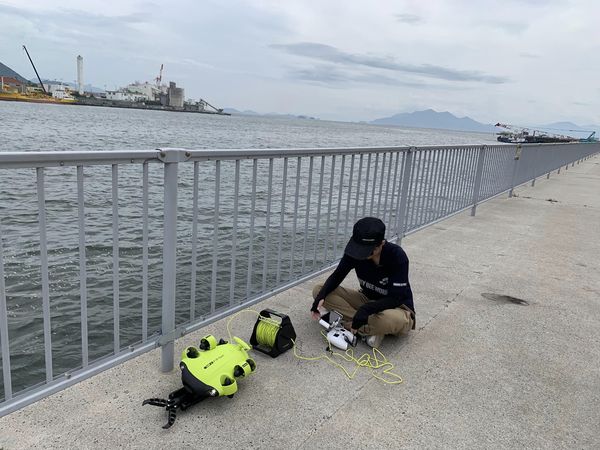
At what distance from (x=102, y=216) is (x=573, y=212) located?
9702 millimetres

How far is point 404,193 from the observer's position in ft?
18.5

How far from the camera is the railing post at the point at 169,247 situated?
2549 mm

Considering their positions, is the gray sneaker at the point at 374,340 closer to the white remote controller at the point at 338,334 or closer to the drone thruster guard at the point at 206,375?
the white remote controller at the point at 338,334

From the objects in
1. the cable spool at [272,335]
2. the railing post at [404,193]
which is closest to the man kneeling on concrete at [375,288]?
the cable spool at [272,335]

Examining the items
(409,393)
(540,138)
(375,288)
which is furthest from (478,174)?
(540,138)

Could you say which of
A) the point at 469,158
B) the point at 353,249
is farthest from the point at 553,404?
the point at 469,158

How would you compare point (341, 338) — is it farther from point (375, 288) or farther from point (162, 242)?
point (162, 242)

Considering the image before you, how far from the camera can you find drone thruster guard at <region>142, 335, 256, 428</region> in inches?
99.2

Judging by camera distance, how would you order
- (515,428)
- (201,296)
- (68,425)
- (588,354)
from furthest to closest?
(201,296)
(588,354)
(515,428)
(68,425)

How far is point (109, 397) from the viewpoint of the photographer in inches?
104

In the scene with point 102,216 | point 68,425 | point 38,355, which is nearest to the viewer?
point 68,425

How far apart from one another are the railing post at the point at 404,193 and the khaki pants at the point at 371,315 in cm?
218

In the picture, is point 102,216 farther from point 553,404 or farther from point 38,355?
point 553,404

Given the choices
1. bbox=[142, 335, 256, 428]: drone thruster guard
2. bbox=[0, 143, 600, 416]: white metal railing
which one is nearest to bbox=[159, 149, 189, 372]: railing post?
bbox=[0, 143, 600, 416]: white metal railing
